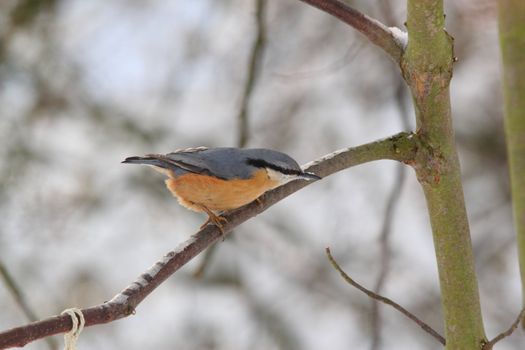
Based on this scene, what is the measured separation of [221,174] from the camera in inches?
79.2

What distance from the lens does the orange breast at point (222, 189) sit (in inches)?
77.0

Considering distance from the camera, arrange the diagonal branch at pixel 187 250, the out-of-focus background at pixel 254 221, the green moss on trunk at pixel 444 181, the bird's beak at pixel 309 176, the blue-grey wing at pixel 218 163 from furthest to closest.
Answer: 1. the out-of-focus background at pixel 254 221
2. the blue-grey wing at pixel 218 163
3. the bird's beak at pixel 309 176
4. the green moss on trunk at pixel 444 181
5. the diagonal branch at pixel 187 250

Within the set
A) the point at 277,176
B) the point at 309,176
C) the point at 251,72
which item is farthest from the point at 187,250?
the point at 251,72

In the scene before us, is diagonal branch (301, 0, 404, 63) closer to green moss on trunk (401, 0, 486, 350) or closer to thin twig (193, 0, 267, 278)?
green moss on trunk (401, 0, 486, 350)

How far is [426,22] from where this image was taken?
125cm

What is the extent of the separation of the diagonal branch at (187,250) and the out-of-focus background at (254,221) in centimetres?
243

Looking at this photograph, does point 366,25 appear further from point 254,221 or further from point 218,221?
point 254,221

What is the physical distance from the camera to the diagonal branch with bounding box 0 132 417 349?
38.2 inches

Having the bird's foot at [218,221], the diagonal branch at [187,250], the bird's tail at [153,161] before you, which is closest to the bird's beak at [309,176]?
the diagonal branch at [187,250]

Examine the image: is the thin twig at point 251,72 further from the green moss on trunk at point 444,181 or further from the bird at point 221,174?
the green moss on trunk at point 444,181

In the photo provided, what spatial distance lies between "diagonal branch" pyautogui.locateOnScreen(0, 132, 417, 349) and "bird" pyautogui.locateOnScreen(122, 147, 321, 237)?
0.26m

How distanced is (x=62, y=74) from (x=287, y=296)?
184 centimetres

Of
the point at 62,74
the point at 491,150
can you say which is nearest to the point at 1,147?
the point at 62,74

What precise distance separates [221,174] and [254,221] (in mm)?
2568
